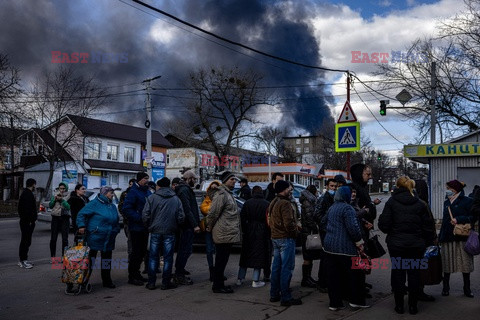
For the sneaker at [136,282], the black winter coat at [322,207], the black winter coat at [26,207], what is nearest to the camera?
the black winter coat at [322,207]

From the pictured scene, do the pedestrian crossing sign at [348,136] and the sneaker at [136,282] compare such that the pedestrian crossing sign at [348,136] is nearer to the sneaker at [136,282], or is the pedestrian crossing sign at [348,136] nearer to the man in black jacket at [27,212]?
the sneaker at [136,282]

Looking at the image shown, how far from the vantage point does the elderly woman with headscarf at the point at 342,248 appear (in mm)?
6336

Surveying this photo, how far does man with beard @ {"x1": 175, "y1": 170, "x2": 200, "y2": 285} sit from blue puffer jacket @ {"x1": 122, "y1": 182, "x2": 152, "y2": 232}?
2.22 feet

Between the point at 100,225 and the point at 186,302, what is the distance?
2.05 m

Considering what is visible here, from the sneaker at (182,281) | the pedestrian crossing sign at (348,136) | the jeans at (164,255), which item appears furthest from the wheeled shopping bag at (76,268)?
the pedestrian crossing sign at (348,136)

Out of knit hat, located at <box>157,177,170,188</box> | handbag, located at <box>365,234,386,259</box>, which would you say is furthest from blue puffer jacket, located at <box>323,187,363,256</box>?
knit hat, located at <box>157,177,170,188</box>

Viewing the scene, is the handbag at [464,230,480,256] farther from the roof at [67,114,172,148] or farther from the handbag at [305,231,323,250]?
the roof at [67,114,172,148]

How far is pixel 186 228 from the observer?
8531 millimetres

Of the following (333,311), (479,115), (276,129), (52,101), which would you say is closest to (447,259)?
(333,311)

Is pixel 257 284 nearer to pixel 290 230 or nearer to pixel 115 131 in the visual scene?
pixel 290 230

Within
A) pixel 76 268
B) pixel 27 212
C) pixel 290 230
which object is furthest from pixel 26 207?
pixel 290 230

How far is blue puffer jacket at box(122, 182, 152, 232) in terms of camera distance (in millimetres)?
8258

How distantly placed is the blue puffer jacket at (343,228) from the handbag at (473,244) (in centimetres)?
195

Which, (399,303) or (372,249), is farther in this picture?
(372,249)
